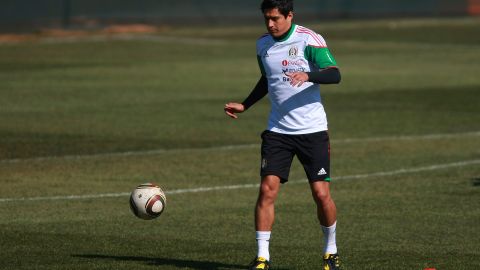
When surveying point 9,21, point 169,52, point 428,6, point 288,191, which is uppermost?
point 428,6

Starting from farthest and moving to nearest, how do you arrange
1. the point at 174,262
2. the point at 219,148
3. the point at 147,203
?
1. the point at 219,148
2. the point at 147,203
3. the point at 174,262

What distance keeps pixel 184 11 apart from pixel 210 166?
130ft

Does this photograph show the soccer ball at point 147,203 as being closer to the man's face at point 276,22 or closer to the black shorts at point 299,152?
the black shorts at point 299,152

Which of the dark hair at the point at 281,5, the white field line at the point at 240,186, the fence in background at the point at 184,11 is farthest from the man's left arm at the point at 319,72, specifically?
the fence in background at the point at 184,11

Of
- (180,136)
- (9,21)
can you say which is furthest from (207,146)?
(9,21)

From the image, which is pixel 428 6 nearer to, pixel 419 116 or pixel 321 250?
pixel 419 116

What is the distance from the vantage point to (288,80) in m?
11.1

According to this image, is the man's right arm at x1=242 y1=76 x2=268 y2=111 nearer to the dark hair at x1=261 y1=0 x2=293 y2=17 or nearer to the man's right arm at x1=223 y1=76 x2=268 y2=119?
the man's right arm at x1=223 y1=76 x2=268 y2=119

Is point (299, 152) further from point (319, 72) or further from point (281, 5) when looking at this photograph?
point (281, 5)

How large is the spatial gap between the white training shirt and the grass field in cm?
125

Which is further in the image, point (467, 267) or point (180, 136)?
point (180, 136)

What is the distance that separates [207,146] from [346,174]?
3394mm

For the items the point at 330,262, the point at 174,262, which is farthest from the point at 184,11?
the point at 330,262

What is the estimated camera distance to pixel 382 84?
31.0m
